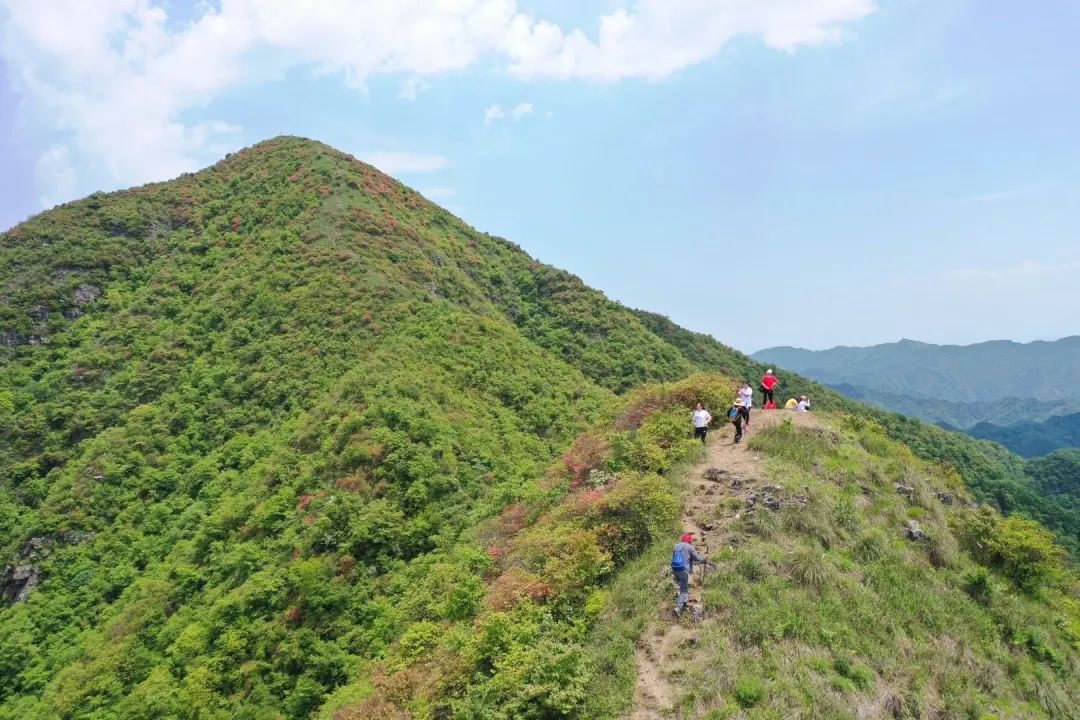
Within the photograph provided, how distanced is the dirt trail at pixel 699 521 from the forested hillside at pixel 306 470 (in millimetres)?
724

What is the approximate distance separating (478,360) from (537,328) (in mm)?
22653

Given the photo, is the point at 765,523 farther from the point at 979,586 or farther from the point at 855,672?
the point at 979,586

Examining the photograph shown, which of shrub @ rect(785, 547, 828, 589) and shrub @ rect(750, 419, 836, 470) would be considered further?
shrub @ rect(750, 419, 836, 470)

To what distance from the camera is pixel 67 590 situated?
2634 cm

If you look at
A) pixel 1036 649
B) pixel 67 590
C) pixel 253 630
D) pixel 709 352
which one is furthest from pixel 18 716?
pixel 709 352

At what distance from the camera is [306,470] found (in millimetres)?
25031

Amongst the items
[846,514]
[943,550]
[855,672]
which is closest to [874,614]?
[855,672]

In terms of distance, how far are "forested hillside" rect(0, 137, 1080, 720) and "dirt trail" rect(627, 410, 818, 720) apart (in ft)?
2.38

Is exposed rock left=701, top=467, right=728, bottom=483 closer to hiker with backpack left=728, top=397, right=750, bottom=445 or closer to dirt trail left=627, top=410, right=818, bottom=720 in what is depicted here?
dirt trail left=627, top=410, right=818, bottom=720

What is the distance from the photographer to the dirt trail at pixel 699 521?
9.52 meters

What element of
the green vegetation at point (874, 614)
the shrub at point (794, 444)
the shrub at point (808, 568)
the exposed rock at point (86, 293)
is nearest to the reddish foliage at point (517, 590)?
the green vegetation at point (874, 614)

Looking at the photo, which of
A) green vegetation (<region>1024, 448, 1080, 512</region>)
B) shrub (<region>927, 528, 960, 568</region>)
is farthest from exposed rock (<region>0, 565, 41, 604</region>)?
green vegetation (<region>1024, 448, 1080, 512</region>)

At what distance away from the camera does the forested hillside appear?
1386cm

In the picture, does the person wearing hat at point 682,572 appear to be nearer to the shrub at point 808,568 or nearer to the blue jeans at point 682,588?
the blue jeans at point 682,588
